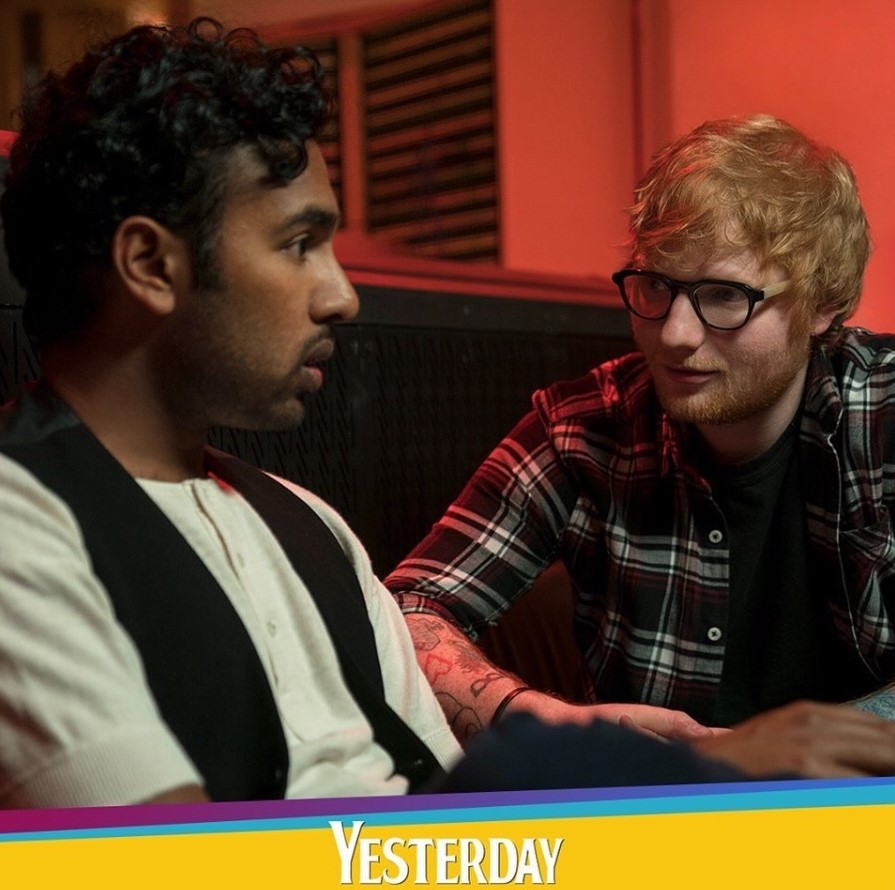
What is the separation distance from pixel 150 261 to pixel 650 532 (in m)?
0.89

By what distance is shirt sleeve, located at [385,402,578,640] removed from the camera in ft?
5.15

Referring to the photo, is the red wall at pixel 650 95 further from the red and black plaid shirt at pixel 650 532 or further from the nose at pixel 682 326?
the nose at pixel 682 326

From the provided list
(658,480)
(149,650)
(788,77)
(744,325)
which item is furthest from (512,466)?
(788,77)

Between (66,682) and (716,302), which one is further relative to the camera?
(716,302)

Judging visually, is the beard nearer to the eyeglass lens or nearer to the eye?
the eyeglass lens

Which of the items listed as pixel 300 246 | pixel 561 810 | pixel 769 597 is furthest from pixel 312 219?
pixel 769 597

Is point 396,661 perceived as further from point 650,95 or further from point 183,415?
point 650,95

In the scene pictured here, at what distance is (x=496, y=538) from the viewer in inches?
63.8

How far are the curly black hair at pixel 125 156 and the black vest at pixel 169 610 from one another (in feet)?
0.36

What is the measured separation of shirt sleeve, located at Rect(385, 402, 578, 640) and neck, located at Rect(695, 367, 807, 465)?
0.62ft

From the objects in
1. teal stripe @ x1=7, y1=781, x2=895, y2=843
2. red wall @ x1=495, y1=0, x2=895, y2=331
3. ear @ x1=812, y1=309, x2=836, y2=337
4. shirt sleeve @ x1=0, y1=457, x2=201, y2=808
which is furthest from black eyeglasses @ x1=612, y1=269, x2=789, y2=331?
red wall @ x1=495, y1=0, x2=895, y2=331

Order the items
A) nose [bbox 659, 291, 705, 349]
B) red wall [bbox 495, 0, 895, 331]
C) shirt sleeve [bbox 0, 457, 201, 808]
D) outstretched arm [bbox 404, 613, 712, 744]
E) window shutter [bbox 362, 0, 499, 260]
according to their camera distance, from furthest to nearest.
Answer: window shutter [bbox 362, 0, 499, 260], red wall [bbox 495, 0, 895, 331], nose [bbox 659, 291, 705, 349], outstretched arm [bbox 404, 613, 712, 744], shirt sleeve [bbox 0, 457, 201, 808]

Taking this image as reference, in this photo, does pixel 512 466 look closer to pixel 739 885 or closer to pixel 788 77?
pixel 739 885

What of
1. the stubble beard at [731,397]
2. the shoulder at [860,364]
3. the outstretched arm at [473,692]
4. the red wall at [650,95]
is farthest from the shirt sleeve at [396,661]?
the red wall at [650,95]
